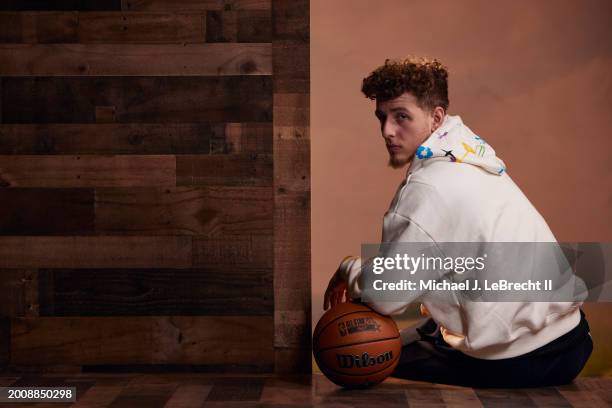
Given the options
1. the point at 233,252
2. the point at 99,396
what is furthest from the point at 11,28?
the point at 99,396

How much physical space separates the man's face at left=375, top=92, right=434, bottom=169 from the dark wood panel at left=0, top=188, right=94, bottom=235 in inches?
54.0

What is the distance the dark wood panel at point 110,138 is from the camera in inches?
151

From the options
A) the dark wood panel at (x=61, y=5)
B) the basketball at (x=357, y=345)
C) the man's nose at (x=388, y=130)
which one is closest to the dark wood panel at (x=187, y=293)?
the basketball at (x=357, y=345)

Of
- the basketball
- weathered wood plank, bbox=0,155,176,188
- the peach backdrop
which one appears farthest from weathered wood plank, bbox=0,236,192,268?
the peach backdrop

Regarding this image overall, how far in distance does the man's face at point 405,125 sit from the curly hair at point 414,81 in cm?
3

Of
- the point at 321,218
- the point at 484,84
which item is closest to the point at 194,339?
the point at 321,218

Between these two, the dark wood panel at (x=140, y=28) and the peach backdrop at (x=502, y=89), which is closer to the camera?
the dark wood panel at (x=140, y=28)

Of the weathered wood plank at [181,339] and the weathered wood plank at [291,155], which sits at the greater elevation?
the weathered wood plank at [291,155]

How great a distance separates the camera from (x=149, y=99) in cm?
385

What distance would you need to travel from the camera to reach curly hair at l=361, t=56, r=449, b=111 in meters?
3.55

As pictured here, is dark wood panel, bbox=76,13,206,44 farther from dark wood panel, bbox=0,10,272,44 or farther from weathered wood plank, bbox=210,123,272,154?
weathered wood plank, bbox=210,123,272,154

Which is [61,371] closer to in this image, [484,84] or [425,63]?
[425,63]

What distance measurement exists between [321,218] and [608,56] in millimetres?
2530

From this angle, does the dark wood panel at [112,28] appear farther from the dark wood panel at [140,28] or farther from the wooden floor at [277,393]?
the wooden floor at [277,393]
